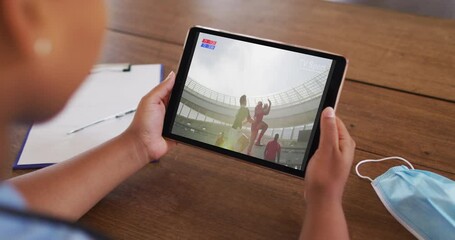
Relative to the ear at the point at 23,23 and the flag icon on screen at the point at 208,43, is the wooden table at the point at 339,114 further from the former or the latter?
the ear at the point at 23,23

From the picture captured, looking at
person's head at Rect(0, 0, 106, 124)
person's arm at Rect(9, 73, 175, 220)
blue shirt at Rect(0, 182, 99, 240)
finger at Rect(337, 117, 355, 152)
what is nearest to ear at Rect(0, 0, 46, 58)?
person's head at Rect(0, 0, 106, 124)

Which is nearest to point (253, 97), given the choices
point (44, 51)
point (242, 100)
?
point (242, 100)

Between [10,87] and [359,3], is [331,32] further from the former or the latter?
[10,87]

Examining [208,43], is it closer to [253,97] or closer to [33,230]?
[253,97]

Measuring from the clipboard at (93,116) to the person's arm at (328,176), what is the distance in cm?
36

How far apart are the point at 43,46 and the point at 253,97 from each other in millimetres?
374

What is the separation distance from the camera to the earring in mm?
404

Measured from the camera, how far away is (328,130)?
654 mm

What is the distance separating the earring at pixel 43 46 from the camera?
404mm

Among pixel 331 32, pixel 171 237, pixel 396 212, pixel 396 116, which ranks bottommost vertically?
pixel 171 237

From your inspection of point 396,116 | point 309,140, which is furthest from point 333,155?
point 396,116

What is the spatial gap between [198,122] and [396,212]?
1.06 ft

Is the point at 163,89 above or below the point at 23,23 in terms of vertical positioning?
below

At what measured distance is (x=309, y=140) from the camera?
0.68 metres
